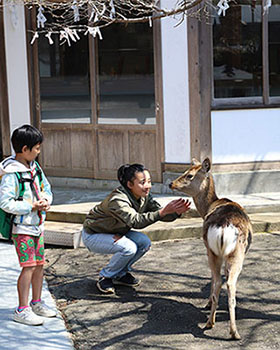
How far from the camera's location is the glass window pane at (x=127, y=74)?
30.2 ft

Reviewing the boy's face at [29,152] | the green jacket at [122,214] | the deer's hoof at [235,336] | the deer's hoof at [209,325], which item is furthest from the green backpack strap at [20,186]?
the deer's hoof at [235,336]

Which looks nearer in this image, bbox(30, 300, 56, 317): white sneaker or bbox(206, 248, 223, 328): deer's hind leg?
bbox(206, 248, 223, 328): deer's hind leg

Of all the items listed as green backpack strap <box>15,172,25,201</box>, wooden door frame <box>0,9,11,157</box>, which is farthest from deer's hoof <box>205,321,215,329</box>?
wooden door frame <box>0,9,11,157</box>

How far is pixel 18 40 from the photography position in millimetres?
9992

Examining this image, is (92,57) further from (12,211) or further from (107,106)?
(12,211)

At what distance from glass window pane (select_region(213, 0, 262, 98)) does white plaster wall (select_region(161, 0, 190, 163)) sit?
1.39 ft

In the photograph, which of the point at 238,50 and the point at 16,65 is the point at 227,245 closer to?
the point at 238,50

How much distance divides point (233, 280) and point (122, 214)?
119 centimetres

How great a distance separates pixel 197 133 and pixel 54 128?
243cm

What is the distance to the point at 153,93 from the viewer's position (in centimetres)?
920

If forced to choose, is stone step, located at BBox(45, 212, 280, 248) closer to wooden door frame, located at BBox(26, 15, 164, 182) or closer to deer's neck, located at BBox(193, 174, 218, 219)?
wooden door frame, located at BBox(26, 15, 164, 182)

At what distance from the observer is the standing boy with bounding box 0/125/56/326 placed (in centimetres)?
518

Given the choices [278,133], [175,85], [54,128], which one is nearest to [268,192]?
[278,133]

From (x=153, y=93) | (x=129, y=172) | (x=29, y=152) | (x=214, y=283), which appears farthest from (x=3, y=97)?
(x=214, y=283)
